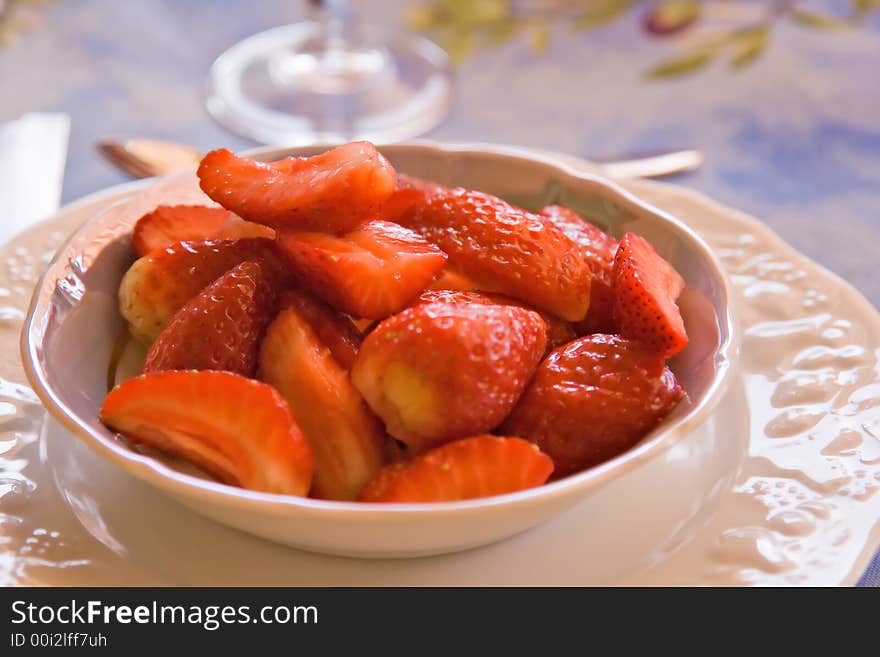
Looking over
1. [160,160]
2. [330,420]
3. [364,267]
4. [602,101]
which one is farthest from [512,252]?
[602,101]

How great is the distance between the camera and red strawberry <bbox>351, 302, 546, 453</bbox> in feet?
3.02

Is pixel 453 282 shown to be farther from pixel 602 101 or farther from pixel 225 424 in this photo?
pixel 602 101

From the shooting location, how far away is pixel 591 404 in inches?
38.5

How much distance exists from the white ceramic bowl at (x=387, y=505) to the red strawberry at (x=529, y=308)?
0.38 feet

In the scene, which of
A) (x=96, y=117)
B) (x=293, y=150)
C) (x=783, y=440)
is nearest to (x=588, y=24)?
(x=96, y=117)

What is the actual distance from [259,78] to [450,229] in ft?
3.63

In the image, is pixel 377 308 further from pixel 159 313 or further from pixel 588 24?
pixel 588 24

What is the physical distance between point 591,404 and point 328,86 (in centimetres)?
129

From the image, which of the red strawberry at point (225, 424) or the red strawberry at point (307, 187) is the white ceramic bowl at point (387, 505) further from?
the red strawberry at point (307, 187)

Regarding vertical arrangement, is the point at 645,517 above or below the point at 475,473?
below

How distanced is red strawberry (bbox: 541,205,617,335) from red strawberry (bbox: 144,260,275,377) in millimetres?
329

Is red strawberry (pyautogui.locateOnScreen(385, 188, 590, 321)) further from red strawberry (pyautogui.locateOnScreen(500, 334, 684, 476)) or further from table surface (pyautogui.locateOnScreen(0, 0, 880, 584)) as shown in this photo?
table surface (pyautogui.locateOnScreen(0, 0, 880, 584))

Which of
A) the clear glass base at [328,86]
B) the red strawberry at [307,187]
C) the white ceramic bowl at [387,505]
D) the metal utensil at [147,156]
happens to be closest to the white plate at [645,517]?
the white ceramic bowl at [387,505]

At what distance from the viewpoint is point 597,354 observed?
101 centimetres
